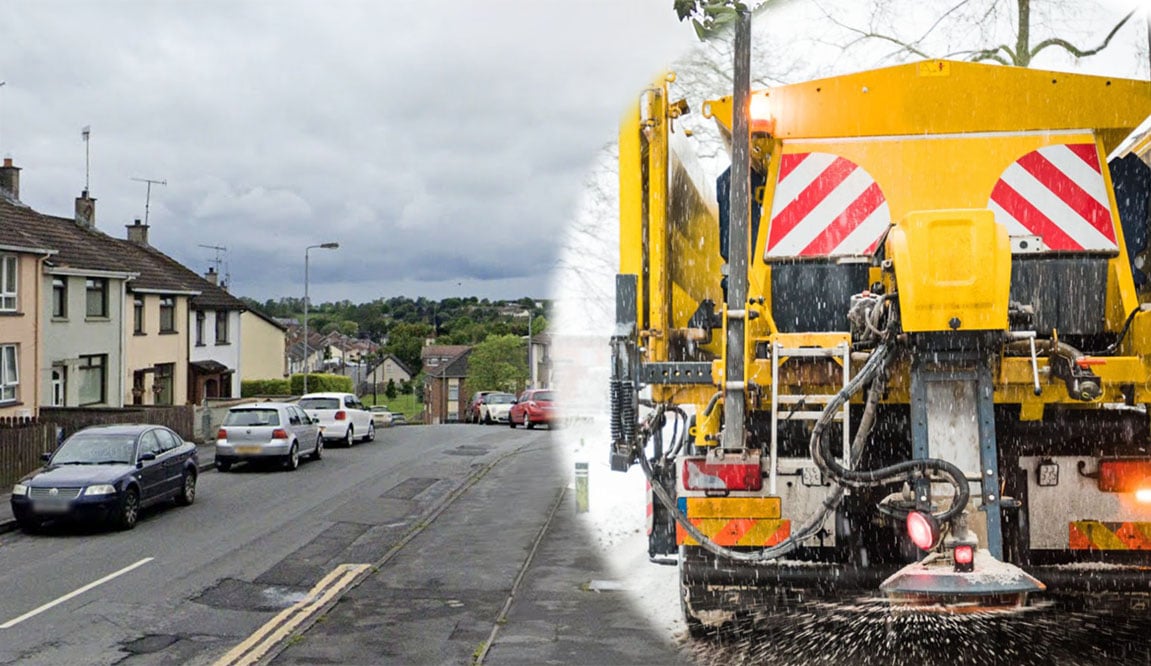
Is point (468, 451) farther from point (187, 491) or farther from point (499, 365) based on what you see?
point (499, 365)

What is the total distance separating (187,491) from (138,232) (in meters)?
30.1

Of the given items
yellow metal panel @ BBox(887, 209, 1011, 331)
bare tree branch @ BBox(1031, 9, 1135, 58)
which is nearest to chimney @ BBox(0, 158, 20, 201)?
bare tree branch @ BBox(1031, 9, 1135, 58)

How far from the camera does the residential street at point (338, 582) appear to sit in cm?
812

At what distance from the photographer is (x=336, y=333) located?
14488cm

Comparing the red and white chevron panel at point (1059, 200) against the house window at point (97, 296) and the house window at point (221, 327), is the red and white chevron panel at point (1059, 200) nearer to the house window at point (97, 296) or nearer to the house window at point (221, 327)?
the house window at point (97, 296)

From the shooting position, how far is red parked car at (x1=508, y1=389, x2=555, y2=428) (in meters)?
37.4

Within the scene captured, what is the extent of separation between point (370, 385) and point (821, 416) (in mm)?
110748

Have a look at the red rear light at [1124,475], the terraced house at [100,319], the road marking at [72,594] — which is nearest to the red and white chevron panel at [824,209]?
the red rear light at [1124,475]

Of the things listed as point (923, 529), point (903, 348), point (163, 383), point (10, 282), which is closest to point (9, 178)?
point (10, 282)

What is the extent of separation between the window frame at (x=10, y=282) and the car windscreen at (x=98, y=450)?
38.5ft

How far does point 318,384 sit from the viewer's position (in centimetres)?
5212

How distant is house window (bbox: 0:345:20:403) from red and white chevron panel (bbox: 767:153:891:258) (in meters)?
24.1

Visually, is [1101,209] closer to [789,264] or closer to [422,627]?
[789,264]

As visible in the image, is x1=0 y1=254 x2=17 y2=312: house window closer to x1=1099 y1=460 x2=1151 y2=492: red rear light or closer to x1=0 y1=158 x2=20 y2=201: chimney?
x1=0 y1=158 x2=20 y2=201: chimney
